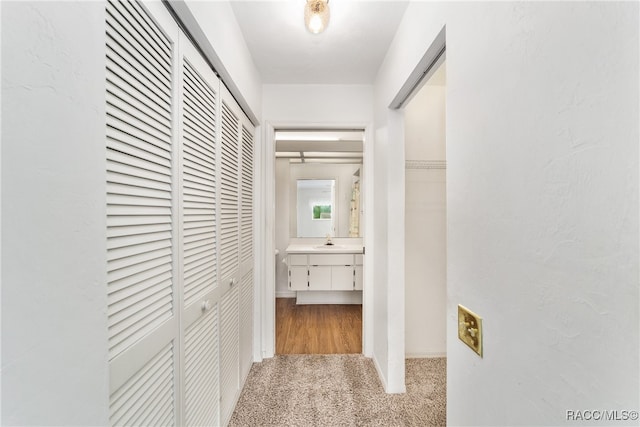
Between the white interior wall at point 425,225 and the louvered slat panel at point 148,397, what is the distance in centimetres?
202

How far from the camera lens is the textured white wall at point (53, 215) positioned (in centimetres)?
45

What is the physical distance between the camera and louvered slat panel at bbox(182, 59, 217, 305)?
122 centimetres

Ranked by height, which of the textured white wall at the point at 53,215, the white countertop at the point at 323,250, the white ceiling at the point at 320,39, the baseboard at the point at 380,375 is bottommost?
the baseboard at the point at 380,375

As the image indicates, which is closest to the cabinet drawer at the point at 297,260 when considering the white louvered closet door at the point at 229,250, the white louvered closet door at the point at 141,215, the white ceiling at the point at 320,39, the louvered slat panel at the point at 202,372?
the white louvered closet door at the point at 229,250

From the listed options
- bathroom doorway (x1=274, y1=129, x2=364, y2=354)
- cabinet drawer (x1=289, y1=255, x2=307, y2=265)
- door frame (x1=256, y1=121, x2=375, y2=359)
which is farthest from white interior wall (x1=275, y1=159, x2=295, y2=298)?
door frame (x1=256, y1=121, x2=375, y2=359)

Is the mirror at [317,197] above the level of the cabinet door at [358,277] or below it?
above

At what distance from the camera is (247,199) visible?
229cm

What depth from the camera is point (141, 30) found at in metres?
0.89

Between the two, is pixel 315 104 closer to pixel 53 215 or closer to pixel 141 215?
pixel 141 215

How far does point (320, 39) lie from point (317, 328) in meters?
2.77

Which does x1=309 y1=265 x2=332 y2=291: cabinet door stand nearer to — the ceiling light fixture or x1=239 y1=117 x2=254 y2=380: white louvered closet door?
x1=239 y1=117 x2=254 y2=380: white louvered closet door

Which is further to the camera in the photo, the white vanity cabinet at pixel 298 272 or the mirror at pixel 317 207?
the mirror at pixel 317 207

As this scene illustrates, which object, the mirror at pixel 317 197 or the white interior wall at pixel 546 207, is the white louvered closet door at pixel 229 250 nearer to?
the white interior wall at pixel 546 207

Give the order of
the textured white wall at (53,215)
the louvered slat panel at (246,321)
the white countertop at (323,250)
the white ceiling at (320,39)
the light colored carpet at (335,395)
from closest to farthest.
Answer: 1. the textured white wall at (53,215)
2. the white ceiling at (320,39)
3. the light colored carpet at (335,395)
4. the louvered slat panel at (246,321)
5. the white countertop at (323,250)
